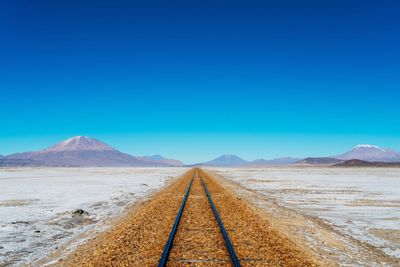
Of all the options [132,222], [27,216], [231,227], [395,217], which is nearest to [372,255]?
[231,227]

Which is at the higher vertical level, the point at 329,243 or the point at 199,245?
the point at 199,245

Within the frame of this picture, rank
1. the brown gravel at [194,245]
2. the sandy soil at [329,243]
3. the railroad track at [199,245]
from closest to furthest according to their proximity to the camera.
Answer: the railroad track at [199,245] → the brown gravel at [194,245] → the sandy soil at [329,243]

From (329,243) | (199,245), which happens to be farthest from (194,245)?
(329,243)

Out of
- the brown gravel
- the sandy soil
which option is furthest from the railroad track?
the sandy soil

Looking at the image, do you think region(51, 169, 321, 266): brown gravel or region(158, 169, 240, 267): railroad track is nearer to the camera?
region(158, 169, 240, 267): railroad track

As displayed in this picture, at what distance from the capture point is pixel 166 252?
25.8 ft

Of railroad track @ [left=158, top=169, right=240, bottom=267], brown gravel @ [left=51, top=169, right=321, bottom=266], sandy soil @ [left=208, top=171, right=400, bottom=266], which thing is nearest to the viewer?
railroad track @ [left=158, top=169, right=240, bottom=267]

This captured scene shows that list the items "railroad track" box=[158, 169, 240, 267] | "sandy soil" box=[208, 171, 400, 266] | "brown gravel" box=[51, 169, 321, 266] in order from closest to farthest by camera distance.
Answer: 1. "railroad track" box=[158, 169, 240, 267]
2. "brown gravel" box=[51, 169, 321, 266]
3. "sandy soil" box=[208, 171, 400, 266]

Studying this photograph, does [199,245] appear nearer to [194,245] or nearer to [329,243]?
[194,245]

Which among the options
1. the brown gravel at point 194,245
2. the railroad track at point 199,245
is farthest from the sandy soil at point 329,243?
the railroad track at point 199,245

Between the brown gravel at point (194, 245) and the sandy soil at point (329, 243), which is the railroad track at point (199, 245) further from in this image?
the sandy soil at point (329, 243)

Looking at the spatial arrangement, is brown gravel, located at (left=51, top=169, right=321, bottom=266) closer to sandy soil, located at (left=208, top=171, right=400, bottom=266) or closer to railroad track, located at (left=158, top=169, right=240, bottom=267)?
railroad track, located at (left=158, top=169, right=240, bottom=267)

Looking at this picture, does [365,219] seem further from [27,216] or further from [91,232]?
[27,216]

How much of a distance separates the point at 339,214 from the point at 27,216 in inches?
533
